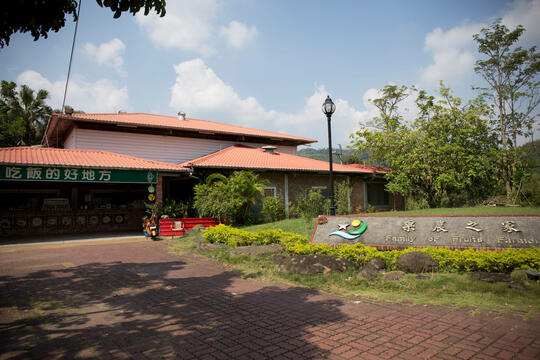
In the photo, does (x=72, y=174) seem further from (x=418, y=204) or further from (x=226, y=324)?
(x=418, y=204)

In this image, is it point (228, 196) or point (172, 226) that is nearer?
point (172, 226)

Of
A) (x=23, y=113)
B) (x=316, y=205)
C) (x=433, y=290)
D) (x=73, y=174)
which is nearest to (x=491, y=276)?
(x=433, y=290)

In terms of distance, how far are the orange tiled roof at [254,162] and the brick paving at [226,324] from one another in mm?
9594

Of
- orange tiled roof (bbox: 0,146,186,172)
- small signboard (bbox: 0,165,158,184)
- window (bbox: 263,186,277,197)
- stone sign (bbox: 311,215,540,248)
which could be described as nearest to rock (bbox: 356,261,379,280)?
stone sign (bbox: 311,215,540,248)

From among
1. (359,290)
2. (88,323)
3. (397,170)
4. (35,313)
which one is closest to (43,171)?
(35,313)

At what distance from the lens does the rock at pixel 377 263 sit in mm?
6434

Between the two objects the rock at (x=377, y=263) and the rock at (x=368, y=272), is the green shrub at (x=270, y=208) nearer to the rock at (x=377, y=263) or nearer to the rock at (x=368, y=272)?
the rock at (x=377, y=263)

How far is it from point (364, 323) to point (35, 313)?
15.1ft

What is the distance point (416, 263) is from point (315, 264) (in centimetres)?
189

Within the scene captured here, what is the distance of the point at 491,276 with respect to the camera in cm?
542

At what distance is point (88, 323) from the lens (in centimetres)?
440

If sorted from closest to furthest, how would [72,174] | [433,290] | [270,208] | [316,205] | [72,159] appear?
1. [433,290]
2. [72,174]
3. [72,159]
4. [316,205]
5. [270,208]

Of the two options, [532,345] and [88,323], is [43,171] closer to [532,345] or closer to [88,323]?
[88,323]

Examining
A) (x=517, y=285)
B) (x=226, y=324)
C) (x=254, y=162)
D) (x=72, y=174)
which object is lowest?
(x=226, y=324)
